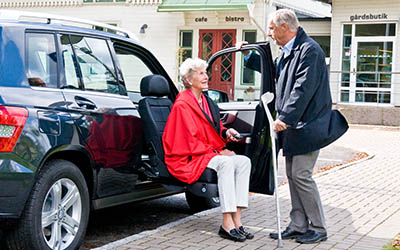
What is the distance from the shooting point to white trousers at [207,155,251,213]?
5.89 m

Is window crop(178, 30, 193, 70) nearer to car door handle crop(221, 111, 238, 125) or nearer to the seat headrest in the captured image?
car door handle crop(221, 111, 238, 125)

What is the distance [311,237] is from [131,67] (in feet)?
8.77

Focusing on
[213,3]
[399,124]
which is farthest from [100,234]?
[213,3]

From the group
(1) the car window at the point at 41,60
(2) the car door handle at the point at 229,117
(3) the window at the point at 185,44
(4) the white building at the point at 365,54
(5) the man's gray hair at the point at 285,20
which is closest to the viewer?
(1) the car window at the point at 41,60

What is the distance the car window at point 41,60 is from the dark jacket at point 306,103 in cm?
191

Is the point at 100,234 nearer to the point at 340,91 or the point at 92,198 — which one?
the point at 92,198

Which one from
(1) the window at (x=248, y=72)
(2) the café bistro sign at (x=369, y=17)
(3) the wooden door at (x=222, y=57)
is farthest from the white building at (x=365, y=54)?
(3) the wooden door at (x=222, y=57)

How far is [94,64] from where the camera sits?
5930 mm

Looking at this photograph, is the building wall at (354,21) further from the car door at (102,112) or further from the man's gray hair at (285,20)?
the car door at (102,112)

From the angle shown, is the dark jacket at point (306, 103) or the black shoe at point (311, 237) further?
the black shoe at point (311, 237)

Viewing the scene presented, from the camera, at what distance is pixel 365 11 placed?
992 inches

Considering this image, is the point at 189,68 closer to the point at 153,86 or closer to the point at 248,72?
the point at 153,86

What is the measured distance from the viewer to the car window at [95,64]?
5730 millimetres

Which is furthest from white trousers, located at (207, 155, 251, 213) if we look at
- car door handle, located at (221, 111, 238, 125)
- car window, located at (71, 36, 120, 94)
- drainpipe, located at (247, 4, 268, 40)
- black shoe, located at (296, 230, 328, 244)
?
drainpipe, located at (247, 4, 268, 40)
